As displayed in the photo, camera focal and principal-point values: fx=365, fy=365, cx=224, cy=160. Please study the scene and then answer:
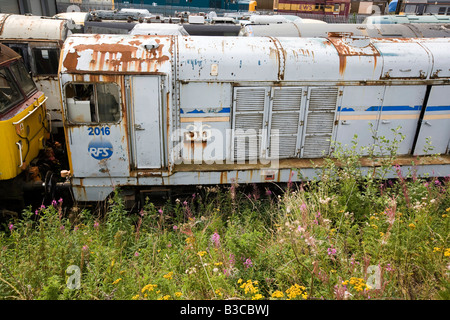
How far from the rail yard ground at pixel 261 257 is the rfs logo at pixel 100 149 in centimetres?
102

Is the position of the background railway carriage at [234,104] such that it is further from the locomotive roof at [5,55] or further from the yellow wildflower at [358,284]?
the yellow wildflower at [358,284]

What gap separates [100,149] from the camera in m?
5.88

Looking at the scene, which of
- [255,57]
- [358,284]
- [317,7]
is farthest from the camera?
[317,7]

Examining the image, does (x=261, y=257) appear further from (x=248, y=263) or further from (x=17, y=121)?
(x=17, y=121)

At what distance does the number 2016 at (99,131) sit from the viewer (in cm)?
579

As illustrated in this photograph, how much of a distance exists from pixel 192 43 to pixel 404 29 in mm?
7315

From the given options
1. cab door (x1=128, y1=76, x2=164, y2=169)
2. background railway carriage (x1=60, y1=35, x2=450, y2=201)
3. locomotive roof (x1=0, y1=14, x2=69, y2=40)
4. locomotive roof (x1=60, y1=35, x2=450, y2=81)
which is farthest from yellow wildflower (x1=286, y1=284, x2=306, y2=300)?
locomotive roof (x1=0, y1=14, x2=69, y2=40)

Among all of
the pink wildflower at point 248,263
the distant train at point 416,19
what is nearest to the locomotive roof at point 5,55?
the pink wildflower at point 248,263

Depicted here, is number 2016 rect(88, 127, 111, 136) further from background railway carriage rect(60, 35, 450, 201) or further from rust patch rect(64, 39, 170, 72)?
rust patch rect(64, 39, 170, 72)

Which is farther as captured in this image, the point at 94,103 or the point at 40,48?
the point at 40,48

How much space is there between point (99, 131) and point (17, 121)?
3.95 feet

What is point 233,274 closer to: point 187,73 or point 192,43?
point 187,73

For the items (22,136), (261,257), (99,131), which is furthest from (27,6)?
(261,257)
